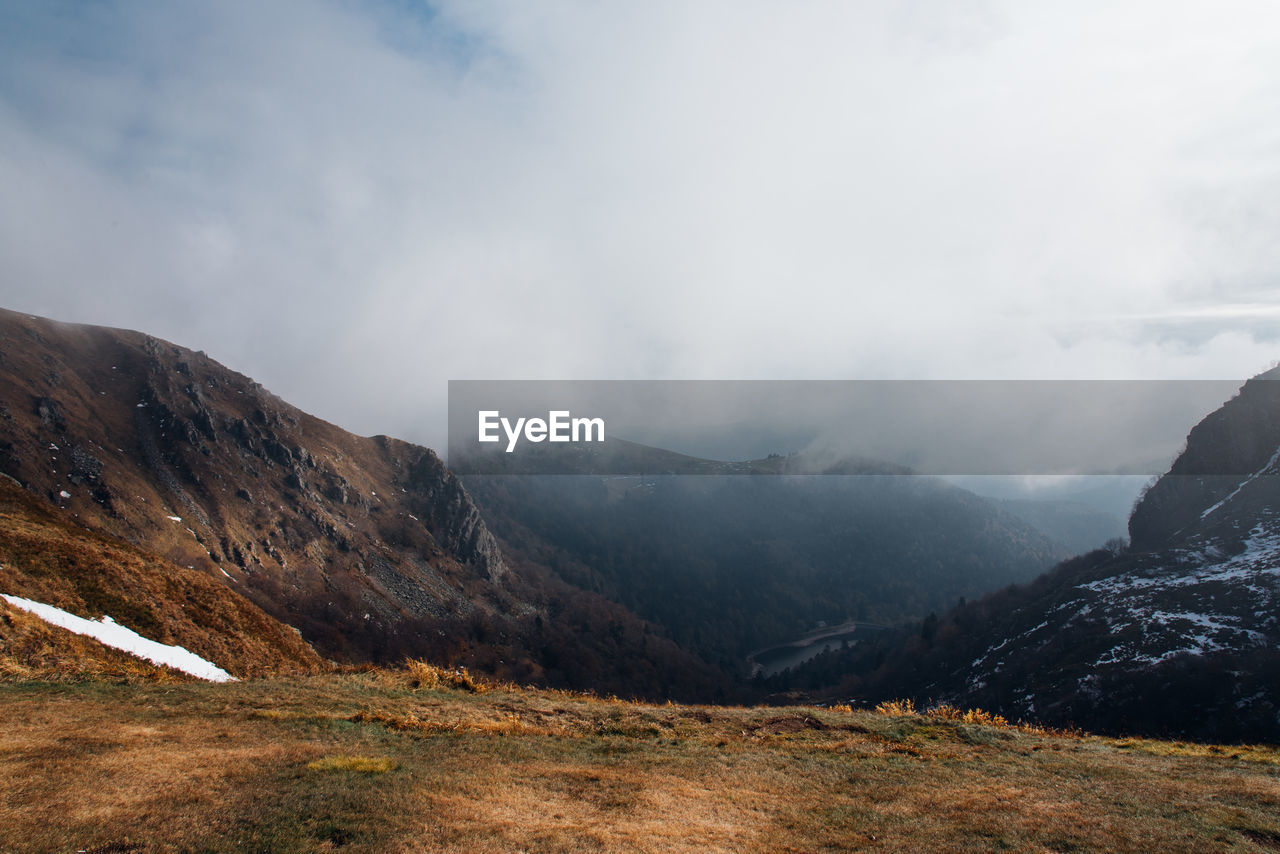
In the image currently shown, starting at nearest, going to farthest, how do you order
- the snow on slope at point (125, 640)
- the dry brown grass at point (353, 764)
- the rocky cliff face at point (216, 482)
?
the dry brown grass at point (353, 764) → the snow on slope at point (125, 640) → the rocky cliff face at point (216, 482)

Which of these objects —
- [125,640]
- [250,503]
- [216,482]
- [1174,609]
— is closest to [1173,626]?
[1174,609]

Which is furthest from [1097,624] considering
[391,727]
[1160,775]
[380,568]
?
[380,568]

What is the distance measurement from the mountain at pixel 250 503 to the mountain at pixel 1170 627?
330 feet

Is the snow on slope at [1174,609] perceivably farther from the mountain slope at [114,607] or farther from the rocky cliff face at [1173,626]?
the mountain slope at [114,607]

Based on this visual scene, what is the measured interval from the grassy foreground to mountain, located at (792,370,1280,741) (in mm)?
39804

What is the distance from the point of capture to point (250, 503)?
457 ft

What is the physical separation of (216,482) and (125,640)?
118731 mm

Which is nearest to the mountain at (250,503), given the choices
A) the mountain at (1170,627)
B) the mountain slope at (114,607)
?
the mountain slope at (114,607)

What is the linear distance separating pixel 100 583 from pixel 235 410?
483 feet

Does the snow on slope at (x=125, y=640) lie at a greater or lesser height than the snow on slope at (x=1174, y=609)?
greater

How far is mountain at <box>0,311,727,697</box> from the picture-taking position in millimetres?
102125

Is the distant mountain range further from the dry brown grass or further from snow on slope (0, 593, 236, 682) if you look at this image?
the dry brown grass

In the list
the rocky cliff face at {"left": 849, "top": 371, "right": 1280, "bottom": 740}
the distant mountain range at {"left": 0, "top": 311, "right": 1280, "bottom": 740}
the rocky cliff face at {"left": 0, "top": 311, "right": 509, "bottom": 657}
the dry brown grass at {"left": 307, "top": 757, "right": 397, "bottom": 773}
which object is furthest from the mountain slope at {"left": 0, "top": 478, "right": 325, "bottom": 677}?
the rocky cliff face at {"left": 849, "top": 371, "right": 1280, "bottom": 740}

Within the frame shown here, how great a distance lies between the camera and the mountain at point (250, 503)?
102125 mm
